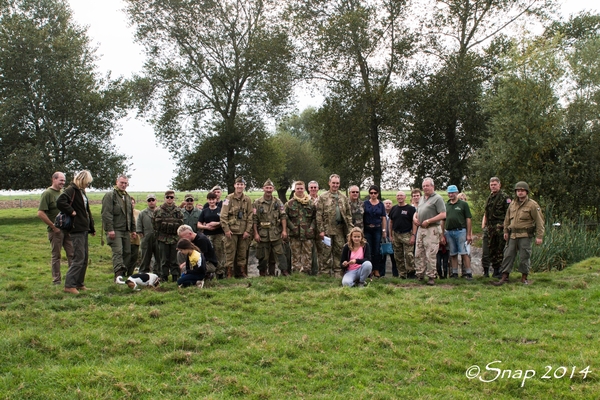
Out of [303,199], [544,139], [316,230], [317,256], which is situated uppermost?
[544,139]

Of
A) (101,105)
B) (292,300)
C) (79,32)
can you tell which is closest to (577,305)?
(292,300)

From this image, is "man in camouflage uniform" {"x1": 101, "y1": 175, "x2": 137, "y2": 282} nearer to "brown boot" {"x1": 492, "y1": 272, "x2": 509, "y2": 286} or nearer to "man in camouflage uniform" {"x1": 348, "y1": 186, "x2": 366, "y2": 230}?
"man in camouflage uniform" {"x1": 348, "y1": 186, "x2": 366, "y2": 230}

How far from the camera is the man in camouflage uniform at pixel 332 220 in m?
10.6

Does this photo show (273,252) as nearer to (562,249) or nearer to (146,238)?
(146,238)

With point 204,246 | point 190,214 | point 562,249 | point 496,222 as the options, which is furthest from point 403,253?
point 562,249

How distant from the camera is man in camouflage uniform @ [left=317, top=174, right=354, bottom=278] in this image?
10592 mm

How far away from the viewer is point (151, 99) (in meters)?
29.1

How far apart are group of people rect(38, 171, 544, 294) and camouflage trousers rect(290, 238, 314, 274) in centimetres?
2

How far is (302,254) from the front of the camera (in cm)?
1083

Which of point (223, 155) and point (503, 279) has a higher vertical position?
point (223, 155)

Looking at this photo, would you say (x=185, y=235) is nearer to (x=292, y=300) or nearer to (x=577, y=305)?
(x=292, y=300)

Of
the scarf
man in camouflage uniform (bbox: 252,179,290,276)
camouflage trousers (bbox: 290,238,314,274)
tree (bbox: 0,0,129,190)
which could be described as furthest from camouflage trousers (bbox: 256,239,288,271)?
tree (bbox: 0,0,129,190)

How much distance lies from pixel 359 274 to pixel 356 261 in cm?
25

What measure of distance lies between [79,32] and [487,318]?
90.9 feet
